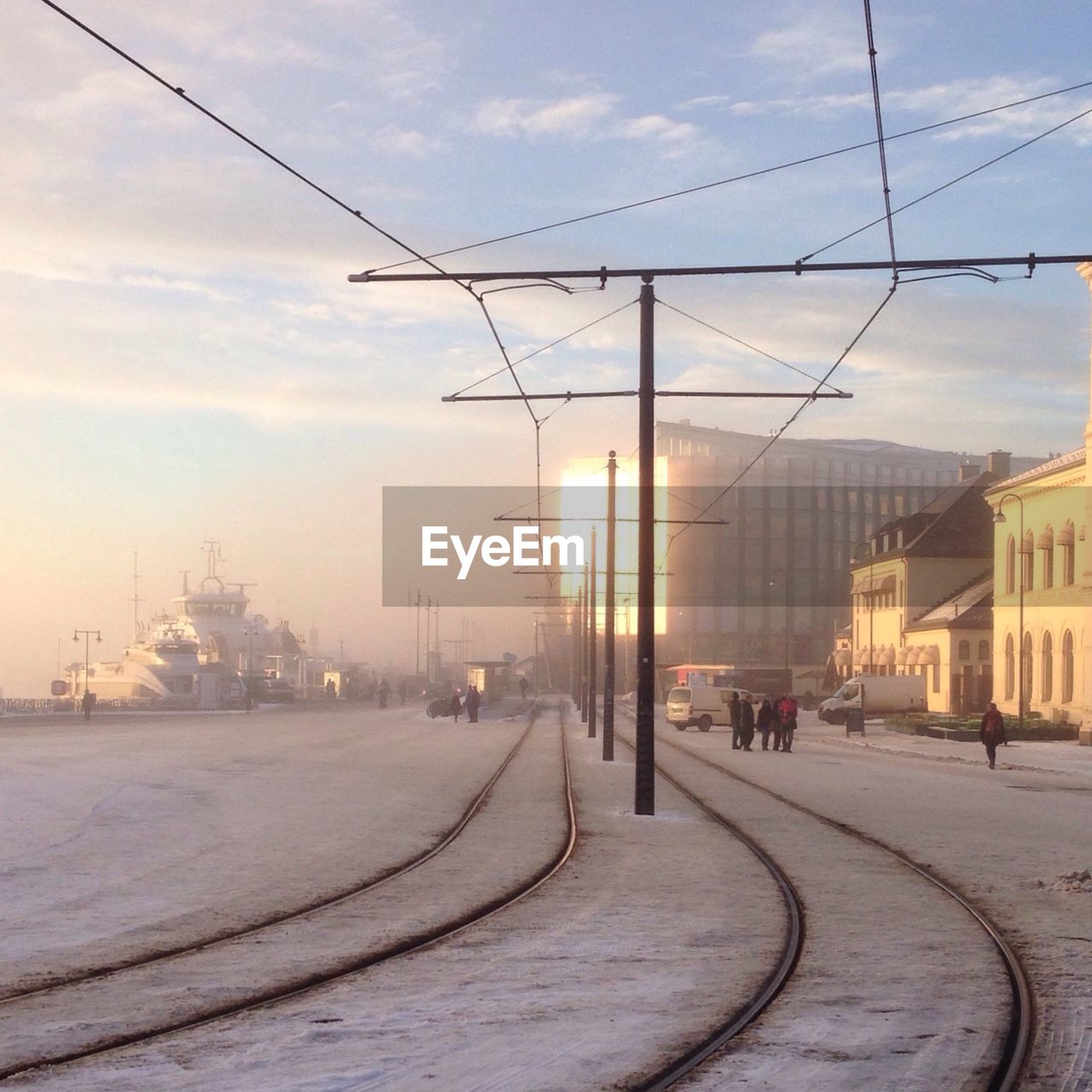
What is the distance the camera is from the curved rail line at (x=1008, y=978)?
22.9 ft

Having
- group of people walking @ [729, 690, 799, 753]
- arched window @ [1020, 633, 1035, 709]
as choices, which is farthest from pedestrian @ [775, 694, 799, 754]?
arched window @ [1020, 633, 1035, 709]

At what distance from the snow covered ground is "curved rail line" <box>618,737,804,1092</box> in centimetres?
9

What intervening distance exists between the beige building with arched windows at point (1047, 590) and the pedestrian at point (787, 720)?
933 cm

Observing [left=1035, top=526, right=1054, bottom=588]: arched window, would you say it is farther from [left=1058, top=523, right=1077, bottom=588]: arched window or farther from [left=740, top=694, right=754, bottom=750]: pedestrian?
[left=740, top=694, right=754, bottom=750]: pedestrian

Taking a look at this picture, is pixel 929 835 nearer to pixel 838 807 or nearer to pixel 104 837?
pixel 838 807

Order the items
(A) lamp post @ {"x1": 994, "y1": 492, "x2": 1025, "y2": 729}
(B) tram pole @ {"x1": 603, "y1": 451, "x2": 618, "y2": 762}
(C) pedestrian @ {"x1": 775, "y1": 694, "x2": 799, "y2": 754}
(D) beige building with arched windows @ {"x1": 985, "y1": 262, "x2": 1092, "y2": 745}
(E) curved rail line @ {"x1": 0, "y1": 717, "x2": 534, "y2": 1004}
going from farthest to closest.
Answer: (D) beige building with arched windows @ {"x1": 985, "y1": 262, "x2": 1092, "y2": 745}, (A) lamp post @ {"x1": 994, "y1": 492, "x2": 1025, "y2": 729}, (C) pedestrian @ {"x1": 775, "y1": 694, "x2": 799, "y2": 754}, (B) tram pole @ {"x1": 603, "y1": 451, "x2": 618, "y2": 762}, (E) curved rail line @ {"x1": 0, "y1": 717, "x2": 534, "y2": 1004}

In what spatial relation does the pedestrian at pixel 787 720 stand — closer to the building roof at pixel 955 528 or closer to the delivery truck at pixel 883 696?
Answer: the delivery truck at pixel 883 696

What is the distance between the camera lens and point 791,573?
13800 centimetres

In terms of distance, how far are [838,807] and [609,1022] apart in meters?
15.6

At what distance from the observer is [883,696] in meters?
67.4

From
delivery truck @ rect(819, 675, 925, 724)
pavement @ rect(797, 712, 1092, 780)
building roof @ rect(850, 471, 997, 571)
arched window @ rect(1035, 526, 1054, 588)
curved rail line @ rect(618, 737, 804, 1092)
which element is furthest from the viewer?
building roof @ rect(850, 471, 997, 571)

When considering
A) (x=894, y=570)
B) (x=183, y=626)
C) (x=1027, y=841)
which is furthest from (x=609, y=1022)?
(x=183, y=626)

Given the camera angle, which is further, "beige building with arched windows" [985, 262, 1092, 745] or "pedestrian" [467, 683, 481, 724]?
"pedestrian" [467, 683, 481, 724]

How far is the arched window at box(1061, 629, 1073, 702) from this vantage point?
5169 cm
